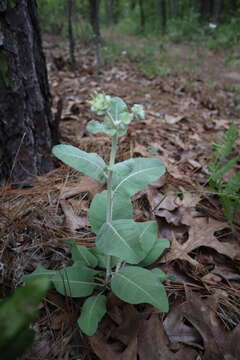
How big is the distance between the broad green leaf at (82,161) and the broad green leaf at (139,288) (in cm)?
51

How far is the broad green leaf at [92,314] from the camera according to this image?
117 centimetres

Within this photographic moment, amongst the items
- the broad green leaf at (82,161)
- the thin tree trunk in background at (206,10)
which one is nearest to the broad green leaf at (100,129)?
the broad green leaf at (82,161)

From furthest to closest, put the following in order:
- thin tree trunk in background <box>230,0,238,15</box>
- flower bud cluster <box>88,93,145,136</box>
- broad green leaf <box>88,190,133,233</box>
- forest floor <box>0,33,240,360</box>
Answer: thin tree trunk in background <box>230,0,238,15</box>, broad green leaf <box>88,190,133,233</box>, forest floor <box>0,33,240,360</box>, flower bud cluster <box>88,93,145,136</box>

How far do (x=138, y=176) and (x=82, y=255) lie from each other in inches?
21.7

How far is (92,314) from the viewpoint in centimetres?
122

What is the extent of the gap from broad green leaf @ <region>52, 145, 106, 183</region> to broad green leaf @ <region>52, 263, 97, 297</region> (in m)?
0.53

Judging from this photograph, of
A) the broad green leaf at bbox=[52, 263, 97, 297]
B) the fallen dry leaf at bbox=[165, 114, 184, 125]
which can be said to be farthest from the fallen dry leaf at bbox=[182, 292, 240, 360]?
the fallen dry leaf at bbox=[165, 114, 184, 125]

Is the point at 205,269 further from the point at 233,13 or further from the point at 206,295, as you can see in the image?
the point at 233,13

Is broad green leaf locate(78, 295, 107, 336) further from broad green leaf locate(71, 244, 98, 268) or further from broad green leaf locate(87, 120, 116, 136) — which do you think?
broad green leaf locate(87, 120, 116, 136)

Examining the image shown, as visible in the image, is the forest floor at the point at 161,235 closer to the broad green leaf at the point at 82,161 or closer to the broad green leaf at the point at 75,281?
the broad green leaf at the point at 75,281

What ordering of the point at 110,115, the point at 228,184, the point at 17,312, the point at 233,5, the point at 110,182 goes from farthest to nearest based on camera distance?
the point at 233,5 < the point at 228,184 < the point at 110,182 < the point at 110,115 < the point at 17,312

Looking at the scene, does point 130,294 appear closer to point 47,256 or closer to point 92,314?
point 92,314

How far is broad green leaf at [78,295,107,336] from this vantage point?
1175mm

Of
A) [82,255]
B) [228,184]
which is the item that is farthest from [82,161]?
[228,184]
